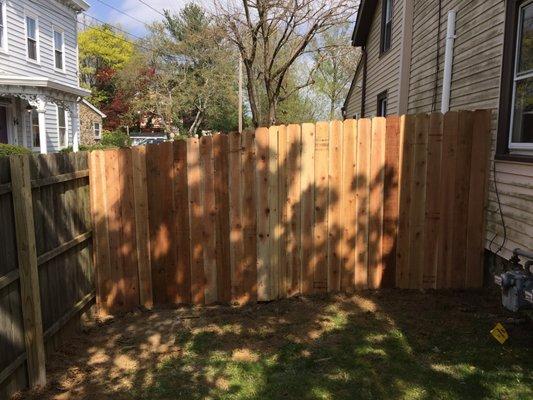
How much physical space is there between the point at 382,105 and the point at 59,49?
15.6 metres

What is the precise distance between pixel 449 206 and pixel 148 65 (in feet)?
156

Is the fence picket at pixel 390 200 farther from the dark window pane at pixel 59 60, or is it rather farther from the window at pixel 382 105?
the dark window pane at pixel 59 60

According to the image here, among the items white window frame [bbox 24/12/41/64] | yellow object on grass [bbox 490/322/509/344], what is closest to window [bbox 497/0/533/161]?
yellow object on grass [bbox 490/322/509/344]

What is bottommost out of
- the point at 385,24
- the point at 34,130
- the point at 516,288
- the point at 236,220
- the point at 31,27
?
the point at 516,288

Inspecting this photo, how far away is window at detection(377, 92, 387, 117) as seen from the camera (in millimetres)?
12117

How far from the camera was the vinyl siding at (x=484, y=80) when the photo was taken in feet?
14.7

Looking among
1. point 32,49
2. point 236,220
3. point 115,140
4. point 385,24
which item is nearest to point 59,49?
point 32,49

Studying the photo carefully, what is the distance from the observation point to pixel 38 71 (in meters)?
18.7

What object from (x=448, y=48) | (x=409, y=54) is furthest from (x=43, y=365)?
(x=409, y=54)

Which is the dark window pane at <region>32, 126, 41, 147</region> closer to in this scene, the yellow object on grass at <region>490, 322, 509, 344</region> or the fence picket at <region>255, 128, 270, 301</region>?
the fence picket at <region>255, 128, 270, 301</region>

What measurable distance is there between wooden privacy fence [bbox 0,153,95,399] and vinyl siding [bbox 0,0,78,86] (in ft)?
46.3

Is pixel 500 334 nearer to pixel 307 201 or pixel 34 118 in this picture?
pixel 307 201

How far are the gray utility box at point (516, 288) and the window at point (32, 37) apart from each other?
19.2m

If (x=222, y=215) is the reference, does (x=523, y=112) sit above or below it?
above
